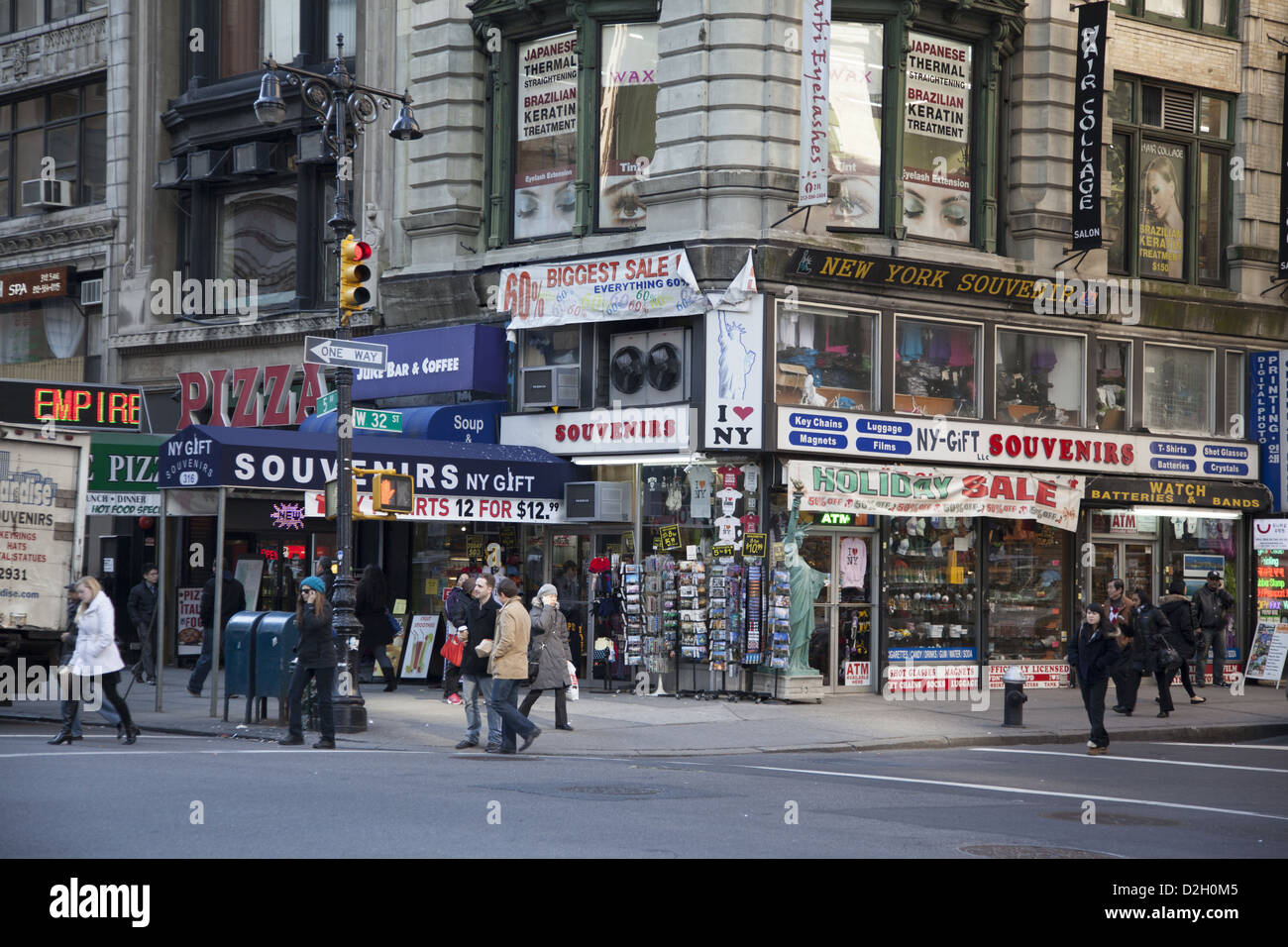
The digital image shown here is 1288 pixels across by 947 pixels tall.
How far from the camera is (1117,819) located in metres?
12.1

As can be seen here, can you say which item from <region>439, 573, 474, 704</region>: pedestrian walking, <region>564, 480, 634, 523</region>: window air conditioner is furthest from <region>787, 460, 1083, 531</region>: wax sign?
<region>439, 573, 474, 704</region>: pedestrian walking

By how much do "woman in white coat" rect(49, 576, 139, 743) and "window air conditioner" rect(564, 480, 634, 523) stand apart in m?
8.56

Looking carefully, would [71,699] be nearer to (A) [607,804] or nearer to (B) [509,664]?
(B) [509,664]

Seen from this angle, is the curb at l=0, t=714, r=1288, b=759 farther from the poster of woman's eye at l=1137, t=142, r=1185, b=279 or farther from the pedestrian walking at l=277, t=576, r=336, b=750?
the poster of woman's eye at l=1137, t=142, r=1185, b=279

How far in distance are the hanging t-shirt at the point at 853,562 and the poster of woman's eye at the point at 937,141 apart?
15.3ft

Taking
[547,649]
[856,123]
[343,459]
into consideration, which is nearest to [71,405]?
[343,459]

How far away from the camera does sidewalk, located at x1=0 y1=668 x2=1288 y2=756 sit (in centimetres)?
1777

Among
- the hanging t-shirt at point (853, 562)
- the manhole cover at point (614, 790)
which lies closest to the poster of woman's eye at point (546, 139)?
the hanging t-shirt at point (853, 562)

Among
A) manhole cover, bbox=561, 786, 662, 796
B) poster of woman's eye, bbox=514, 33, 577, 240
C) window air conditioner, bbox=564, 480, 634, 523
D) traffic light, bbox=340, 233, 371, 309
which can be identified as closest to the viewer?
manhole cover, bbox=561, 786, 662, 796

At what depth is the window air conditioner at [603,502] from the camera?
23391 millimetres

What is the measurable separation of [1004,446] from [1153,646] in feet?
13.1

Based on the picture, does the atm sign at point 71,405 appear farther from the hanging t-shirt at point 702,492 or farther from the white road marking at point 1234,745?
the white road marking at point 1234,745

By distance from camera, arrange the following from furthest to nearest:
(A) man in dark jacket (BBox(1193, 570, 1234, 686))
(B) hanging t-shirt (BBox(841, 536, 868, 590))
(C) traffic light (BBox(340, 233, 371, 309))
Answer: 1. (A) man in dark jacket (BBox(1193, 570, 1234, 686))
2. (B) hanging t-shirt (BBox(841, 536, 868, 590))
3. (C) traffic light (BBox(340, 233, 371, 309))
